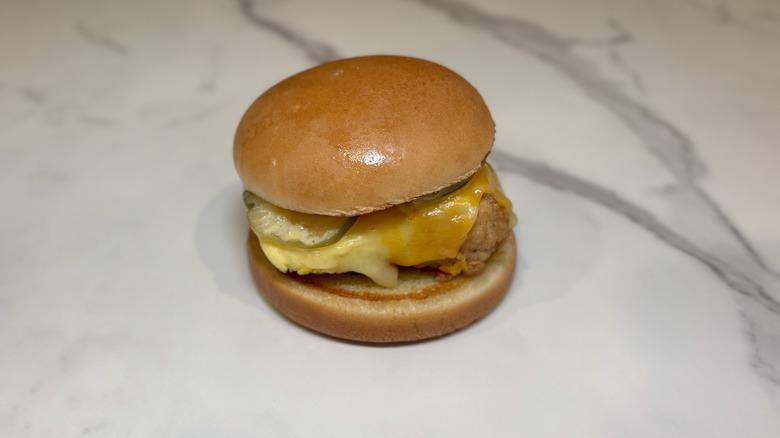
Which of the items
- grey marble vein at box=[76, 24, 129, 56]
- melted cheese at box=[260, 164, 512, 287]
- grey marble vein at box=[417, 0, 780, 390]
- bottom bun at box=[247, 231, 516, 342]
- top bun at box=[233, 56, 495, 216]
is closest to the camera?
top bun at box=[233, 56, 495, 216]

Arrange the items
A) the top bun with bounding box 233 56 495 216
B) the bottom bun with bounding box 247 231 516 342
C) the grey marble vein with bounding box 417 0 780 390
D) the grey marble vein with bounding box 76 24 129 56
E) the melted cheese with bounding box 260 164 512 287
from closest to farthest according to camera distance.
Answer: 1. the top bun with bounding box 233 56 495 216
2. the melted cheese with bounding box 260 164 512 287
3. the bottom bun with bounding box 247 231 516 342
4. the grey marble vein with bounding box 417 0 780 390
5. the grey marble vein with bounding box 76 24 129 56

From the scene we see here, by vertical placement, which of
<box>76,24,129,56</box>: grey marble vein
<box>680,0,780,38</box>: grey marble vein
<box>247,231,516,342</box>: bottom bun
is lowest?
<box>76,24,129,56</box>: grey marble vein

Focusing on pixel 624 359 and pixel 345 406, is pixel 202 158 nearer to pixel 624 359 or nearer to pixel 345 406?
pixel 345 406

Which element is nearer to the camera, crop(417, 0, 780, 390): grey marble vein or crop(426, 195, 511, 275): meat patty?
crop(426, 195, 511, 275): meat patty

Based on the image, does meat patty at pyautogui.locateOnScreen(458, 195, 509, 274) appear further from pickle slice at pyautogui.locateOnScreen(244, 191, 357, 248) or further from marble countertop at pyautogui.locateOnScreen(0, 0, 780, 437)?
pickle slice at pyautogui.locateOnScreen(244, 191, 357, 248)

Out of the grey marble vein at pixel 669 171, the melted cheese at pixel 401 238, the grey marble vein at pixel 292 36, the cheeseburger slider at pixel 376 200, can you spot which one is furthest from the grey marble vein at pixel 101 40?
the melted cheese at pixel 401 238

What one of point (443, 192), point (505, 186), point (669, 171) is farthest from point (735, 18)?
point (443, 192)

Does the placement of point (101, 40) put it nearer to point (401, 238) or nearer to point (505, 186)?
point (505, 186)

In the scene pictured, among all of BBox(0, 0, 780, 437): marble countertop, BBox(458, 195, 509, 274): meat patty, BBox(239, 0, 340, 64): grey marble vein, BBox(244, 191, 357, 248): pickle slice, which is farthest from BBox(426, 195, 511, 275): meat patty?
BBox(239, 0, 340, 64): grey marble vein
